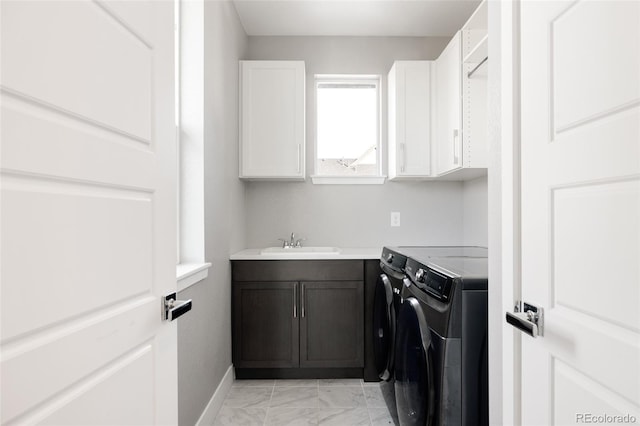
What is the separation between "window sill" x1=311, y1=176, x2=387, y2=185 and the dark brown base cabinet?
78 centimetres

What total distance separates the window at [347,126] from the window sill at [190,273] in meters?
1.48

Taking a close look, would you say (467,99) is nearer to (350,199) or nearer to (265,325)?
(350,199)

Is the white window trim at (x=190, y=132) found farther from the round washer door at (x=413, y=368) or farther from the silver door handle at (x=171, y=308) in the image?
the round washer door at (x=413, y=368)

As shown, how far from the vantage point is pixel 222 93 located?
2.27 metres

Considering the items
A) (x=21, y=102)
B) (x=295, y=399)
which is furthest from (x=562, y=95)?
(x=295, y=399)

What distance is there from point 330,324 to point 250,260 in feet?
2.34

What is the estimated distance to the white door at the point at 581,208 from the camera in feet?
2.10

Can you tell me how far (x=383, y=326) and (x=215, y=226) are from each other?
1172mm

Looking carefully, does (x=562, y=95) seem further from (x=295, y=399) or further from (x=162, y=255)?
(x=295, y=399)

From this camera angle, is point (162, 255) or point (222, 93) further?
point (222, 93)

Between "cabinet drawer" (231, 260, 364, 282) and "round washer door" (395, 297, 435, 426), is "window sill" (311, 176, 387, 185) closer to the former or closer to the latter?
"cabinet drawer" (231, 260, 364, 282)

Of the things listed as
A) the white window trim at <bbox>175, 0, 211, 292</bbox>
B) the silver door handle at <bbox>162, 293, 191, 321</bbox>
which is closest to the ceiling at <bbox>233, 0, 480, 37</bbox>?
the white window trim at <bbox>175, 0, 211, 292</bbox>

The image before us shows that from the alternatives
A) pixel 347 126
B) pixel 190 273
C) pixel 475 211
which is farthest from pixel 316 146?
pixel 190 273

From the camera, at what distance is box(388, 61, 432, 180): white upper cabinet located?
8.90 ft
